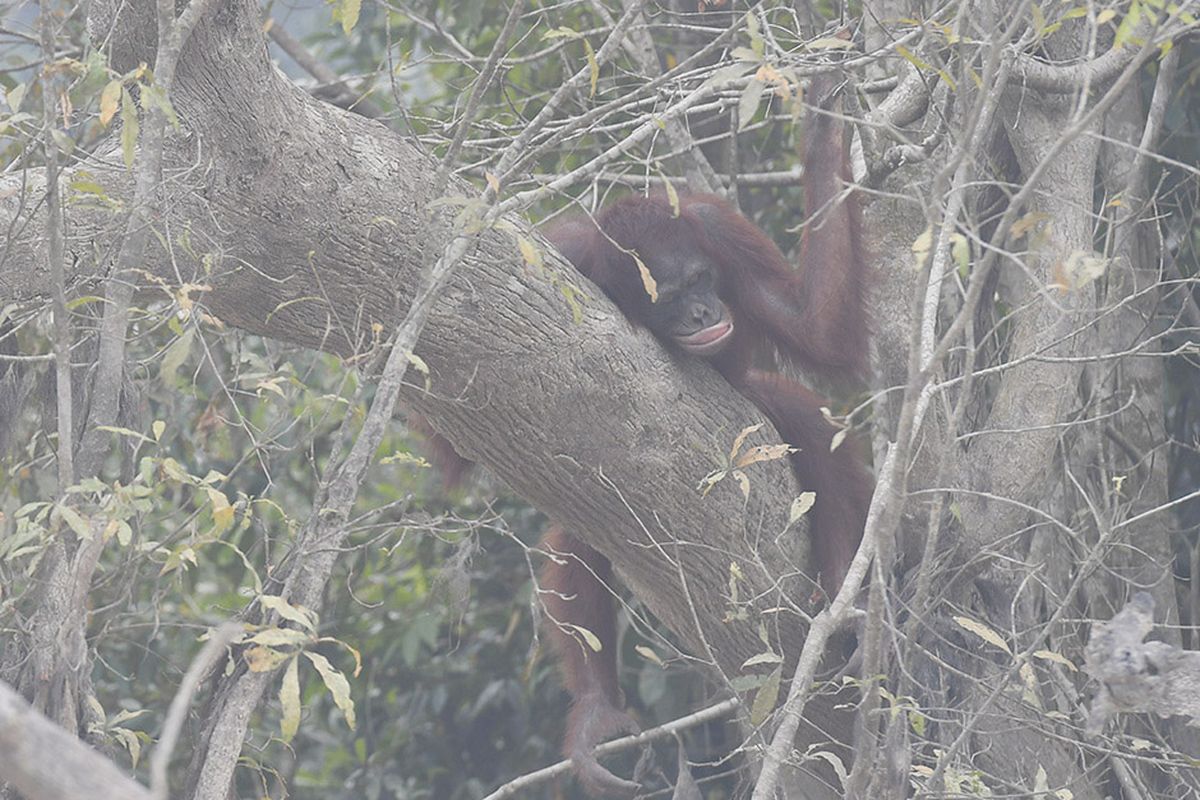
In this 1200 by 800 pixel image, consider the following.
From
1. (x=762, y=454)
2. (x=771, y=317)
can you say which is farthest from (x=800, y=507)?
(x=771, y=317)

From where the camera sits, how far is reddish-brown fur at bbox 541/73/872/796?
139 inches

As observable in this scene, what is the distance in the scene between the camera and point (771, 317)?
379 centimetres

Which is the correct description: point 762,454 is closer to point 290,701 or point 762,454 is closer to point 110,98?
point 290,701

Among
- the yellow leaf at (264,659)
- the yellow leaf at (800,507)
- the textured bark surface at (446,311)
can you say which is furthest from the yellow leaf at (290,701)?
the yellow leaf at (800,507)

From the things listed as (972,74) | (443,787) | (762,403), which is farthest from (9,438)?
(443,787)

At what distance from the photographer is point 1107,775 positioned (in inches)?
151

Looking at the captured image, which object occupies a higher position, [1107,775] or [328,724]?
[1107,775]

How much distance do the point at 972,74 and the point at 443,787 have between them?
3.71 m

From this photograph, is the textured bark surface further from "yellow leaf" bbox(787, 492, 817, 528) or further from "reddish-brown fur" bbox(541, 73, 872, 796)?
"reddish-brown fur" bbox(541, 73, 872, 796)

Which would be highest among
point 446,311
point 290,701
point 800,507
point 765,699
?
point 446,311

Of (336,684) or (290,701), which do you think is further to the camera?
(336,684)

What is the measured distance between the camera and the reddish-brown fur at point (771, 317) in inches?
139

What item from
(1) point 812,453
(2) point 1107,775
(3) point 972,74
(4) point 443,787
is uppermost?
(3) point 972,74

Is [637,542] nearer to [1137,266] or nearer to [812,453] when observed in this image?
[812,453]
